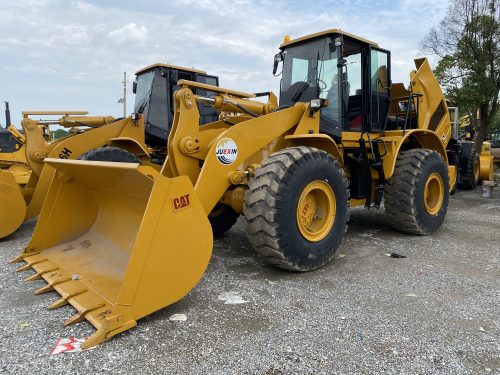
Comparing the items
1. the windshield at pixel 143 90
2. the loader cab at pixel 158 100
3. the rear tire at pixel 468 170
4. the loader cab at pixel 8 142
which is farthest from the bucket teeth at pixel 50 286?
the rear tire at pixel 468 170

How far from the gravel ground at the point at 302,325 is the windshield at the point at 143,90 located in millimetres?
3904

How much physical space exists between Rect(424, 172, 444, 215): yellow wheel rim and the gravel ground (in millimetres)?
1391

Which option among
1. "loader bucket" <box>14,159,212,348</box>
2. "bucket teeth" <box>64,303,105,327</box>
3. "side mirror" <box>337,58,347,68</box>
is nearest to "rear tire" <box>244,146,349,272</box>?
"loader bucket" <box>14,159,212,348</box>

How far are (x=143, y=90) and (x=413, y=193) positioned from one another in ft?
17.2

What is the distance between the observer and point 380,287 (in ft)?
12.2

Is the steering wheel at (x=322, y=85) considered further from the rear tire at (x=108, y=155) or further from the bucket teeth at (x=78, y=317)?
the bucket teeth at (x=78, y=317)

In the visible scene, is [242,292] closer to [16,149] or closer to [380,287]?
[380,287]

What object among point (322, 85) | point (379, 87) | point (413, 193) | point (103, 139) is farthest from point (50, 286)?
point (379, 87)

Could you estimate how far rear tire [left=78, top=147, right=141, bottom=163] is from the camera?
5.70 m

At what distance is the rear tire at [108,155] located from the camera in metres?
5.70

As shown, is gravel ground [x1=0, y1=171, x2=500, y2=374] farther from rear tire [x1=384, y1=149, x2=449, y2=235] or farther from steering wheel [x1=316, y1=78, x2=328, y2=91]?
steering wheel [x1=316, y1=78, x2=328, y2=91]

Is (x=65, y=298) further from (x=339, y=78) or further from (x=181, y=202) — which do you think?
(x=339, y=78)

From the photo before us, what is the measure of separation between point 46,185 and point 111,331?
4006 millimetres

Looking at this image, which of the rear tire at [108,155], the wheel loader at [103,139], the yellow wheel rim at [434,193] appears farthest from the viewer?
the yellow wheel rim at [434,193]
